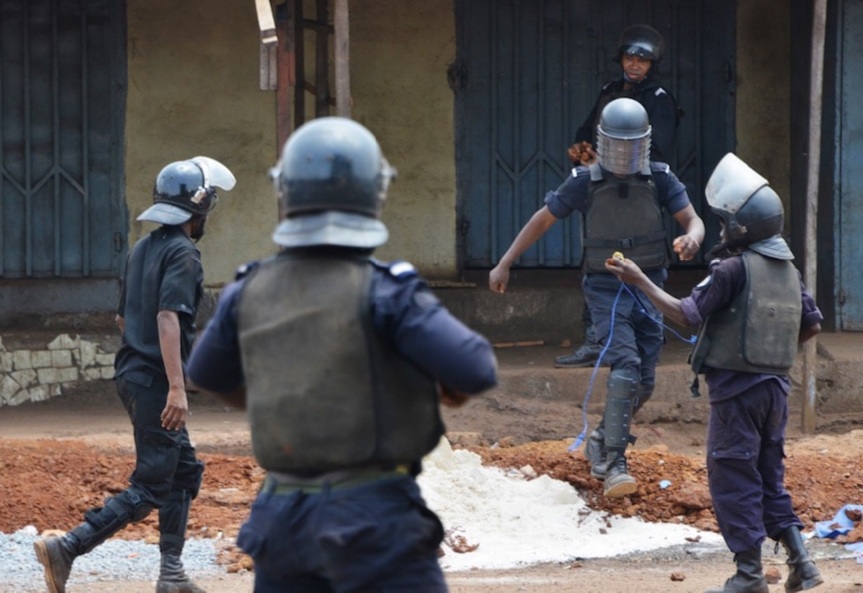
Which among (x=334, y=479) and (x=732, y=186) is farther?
(x=732, y=186)

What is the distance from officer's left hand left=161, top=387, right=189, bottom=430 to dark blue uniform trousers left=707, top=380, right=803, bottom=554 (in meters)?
2.06

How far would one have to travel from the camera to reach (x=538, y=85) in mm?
11016

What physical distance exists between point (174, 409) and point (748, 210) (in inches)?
92.4

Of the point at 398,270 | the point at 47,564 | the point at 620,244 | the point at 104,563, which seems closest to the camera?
the point at 398,270

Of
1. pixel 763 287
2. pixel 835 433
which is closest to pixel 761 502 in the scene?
pixel 763 287

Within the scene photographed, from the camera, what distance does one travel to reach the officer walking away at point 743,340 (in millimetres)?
5797

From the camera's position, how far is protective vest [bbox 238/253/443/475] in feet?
11.6

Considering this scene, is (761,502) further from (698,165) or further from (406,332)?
(698,165)

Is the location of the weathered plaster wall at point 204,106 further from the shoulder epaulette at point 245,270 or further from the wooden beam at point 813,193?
the shoulder epaulette at point 245,270

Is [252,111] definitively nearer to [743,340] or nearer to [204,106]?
[204,106]

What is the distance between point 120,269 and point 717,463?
5.87 meters

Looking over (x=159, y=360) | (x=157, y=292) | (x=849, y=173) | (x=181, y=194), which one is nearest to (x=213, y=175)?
(x=181, y=194)

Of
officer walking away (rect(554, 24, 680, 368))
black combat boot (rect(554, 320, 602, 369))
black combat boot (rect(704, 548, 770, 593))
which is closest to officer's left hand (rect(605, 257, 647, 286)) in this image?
black combat boot (rect(704, 548, 770, 593))

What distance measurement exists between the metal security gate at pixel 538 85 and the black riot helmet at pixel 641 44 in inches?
54.5
